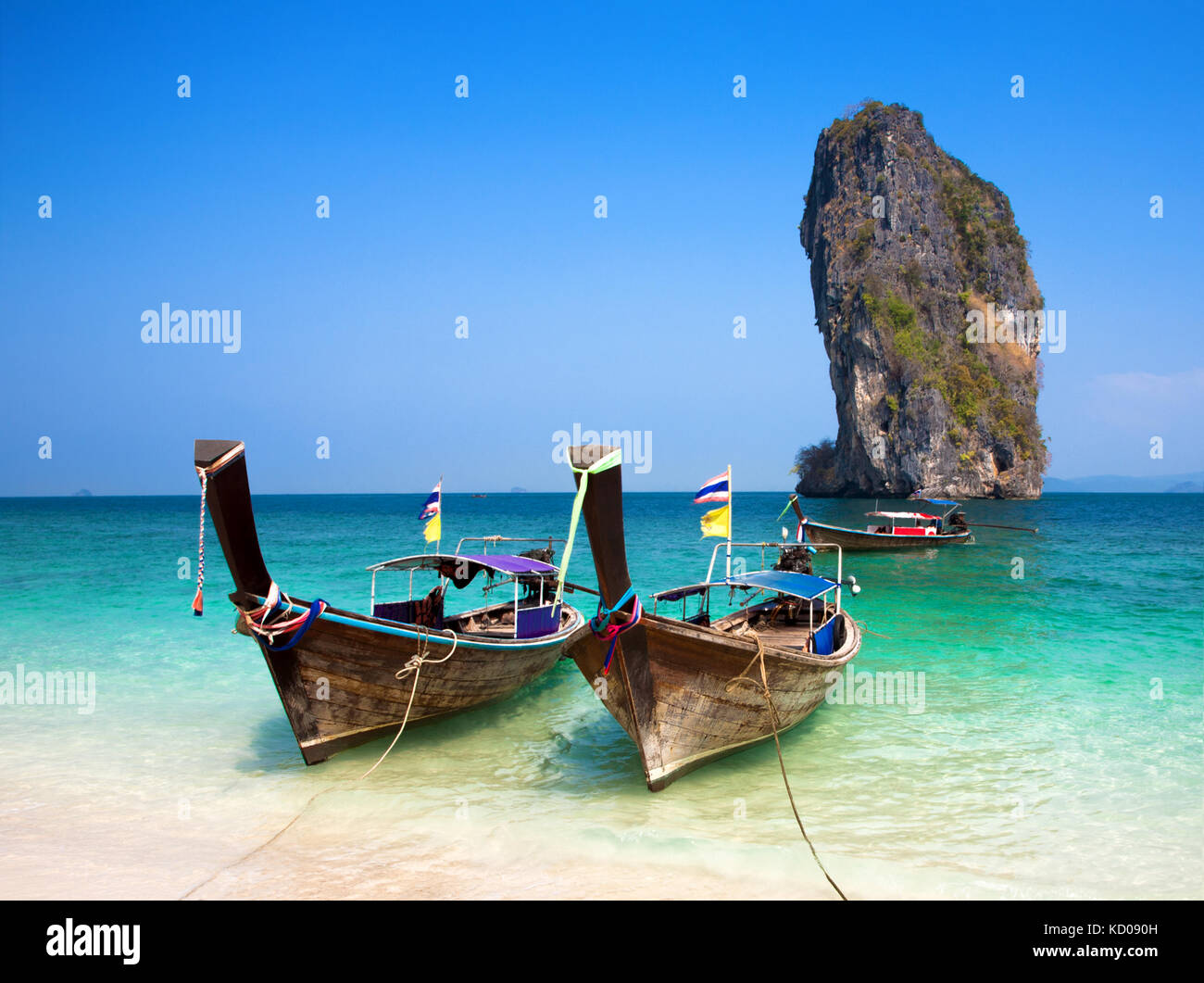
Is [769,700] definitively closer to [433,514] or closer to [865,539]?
[433,514]

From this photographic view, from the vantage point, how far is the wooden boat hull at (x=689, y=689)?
7.22 m

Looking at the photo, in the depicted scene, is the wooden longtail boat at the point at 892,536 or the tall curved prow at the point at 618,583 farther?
the wooden longtail boat at the point at 892,536

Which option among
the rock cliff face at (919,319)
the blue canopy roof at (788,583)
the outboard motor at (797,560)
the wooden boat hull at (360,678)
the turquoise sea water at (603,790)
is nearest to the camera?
the turquoise sea water at (603,790)

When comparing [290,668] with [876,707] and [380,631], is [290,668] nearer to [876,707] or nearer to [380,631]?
[380,631]

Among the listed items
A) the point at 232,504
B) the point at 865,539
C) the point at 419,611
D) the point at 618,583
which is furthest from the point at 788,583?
the point at 865,539

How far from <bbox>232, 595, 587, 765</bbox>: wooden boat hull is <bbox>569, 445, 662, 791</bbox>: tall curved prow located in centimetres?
63

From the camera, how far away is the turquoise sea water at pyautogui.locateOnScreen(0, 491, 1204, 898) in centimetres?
598

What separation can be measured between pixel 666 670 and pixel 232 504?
4215mm

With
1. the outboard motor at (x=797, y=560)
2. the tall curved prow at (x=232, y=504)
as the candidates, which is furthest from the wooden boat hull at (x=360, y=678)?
the outboard motor at (x=797, y=560)

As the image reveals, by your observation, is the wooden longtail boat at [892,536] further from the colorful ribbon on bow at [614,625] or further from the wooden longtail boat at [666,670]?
the colorful ribbon on bow at [614,625]

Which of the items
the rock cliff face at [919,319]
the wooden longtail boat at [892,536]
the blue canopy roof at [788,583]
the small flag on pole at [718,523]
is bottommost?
the wooden longtail boat at [892,536]

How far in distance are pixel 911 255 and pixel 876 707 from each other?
244 ft

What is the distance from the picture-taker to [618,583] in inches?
263
